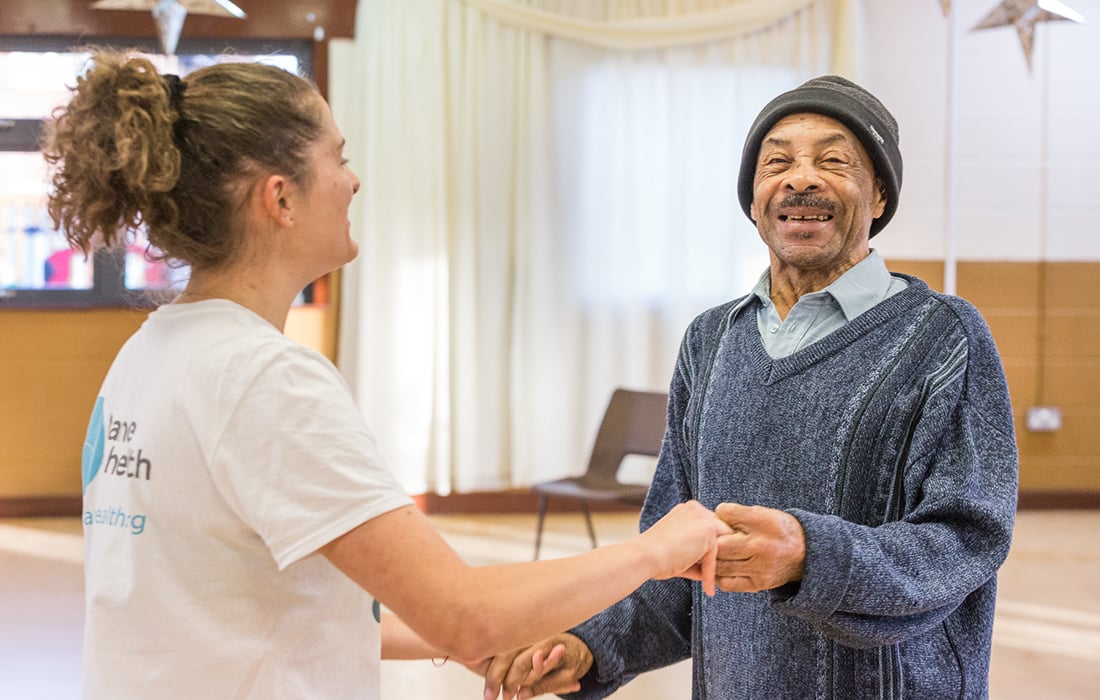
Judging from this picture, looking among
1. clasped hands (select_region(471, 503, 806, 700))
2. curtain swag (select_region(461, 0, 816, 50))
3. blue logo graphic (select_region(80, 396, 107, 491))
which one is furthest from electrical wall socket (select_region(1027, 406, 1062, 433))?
blue logo graphic (select_region(80, 396, 107, 491))

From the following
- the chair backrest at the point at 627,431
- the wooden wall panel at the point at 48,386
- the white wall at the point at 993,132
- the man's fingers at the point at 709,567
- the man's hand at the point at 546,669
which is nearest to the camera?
the man's fingers at the point at 709,567

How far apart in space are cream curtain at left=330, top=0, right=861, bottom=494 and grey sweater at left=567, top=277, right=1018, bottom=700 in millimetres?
4320

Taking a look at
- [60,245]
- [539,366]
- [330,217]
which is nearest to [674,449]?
[330,217]

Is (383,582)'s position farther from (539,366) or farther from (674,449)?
(539,366)

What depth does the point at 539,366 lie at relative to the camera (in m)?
5.75

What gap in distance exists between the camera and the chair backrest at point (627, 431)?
4.55m

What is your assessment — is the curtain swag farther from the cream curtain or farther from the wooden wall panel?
the wooden wall panel

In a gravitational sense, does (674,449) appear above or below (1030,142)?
below

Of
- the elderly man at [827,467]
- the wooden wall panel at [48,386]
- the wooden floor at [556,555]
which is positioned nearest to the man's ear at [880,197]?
the elderly man at [827,467]

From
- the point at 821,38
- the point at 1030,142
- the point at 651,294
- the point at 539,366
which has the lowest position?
the point at 539,366

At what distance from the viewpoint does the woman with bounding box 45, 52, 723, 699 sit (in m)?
0.96

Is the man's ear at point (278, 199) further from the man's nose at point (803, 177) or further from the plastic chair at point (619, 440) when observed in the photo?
the plastic chair at point (619, 440)

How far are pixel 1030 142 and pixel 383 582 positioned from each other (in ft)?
20.4

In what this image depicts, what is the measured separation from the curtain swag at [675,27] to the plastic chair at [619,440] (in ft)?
6.97
